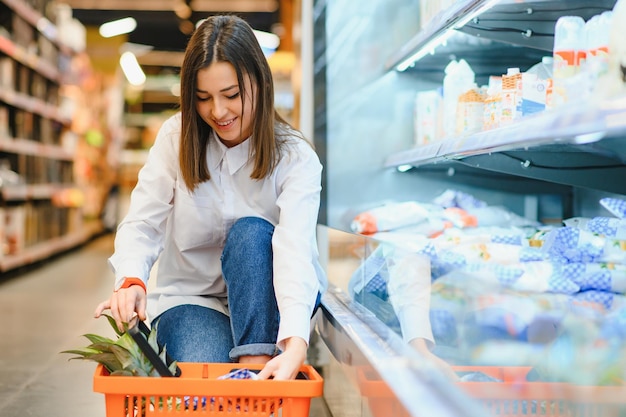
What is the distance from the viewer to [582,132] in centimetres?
110

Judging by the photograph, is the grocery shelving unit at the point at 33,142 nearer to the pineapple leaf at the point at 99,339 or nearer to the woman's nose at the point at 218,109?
the woman's nose at the point at 218,109

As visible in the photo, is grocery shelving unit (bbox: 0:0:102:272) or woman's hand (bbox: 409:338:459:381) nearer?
woman's hand (bbox: 409:338:459:381)

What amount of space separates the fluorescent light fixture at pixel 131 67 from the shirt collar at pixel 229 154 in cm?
1337

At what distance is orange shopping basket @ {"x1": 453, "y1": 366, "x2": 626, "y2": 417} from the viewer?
2.90 ft

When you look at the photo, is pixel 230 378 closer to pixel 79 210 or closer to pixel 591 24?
pixel 591 24

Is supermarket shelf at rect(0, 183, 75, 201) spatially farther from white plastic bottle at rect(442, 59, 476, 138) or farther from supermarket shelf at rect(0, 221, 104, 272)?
white plastic bottle at rect(442, 59, 476, 138)

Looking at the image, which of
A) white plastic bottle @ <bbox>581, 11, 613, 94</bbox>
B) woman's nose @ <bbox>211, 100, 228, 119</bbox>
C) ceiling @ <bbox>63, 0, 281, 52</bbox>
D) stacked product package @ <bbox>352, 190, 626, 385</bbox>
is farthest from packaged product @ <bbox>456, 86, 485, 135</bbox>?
ceiling @ <bbox>63, 0, 281, 52</bbox>

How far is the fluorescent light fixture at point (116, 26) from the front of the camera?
11.8m

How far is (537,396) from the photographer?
102 cm

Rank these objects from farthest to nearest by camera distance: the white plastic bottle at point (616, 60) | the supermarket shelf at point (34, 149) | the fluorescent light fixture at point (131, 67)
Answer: the fluorescent light fixture at point (131, 67)
the supermarket shelf at point (34, 149)
the white plastic bottle at point (616, 60)

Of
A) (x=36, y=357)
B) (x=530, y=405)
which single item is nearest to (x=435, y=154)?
(x=530, y=405)

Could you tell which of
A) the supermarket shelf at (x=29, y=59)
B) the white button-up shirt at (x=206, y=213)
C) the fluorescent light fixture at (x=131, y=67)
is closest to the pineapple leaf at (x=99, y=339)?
the white button-up shirt at (x=206, y=213)

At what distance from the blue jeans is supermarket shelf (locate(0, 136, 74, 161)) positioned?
4.09 m

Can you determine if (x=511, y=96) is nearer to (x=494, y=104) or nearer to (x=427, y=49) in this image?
(x=494, y=104)
